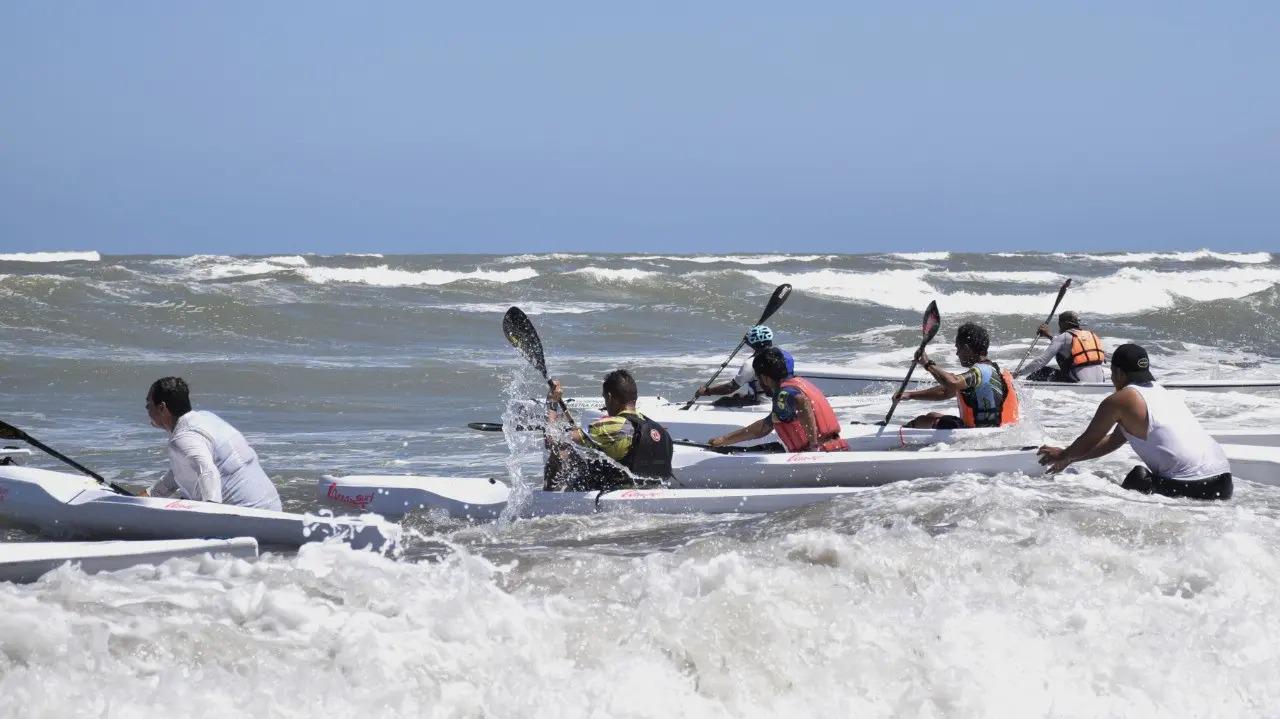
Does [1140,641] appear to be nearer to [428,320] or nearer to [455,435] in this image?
[455,435]

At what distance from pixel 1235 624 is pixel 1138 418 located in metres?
1.91

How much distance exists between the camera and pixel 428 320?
25609mm

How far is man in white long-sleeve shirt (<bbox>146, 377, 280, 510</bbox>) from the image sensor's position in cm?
637

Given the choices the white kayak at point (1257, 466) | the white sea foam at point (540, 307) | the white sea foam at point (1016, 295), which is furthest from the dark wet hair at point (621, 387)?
the white sea foam at point (1016, 295)

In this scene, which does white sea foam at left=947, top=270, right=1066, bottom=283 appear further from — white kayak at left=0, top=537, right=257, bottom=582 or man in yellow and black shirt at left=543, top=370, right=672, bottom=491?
white kayak at left=0, top=537, right=257, bottom=582

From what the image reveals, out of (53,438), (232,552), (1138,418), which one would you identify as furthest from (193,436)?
(53,438)

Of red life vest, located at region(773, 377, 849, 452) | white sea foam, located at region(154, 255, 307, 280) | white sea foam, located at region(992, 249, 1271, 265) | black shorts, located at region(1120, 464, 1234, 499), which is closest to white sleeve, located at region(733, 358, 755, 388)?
red life vest, located at region(773, 377, 849, 452)

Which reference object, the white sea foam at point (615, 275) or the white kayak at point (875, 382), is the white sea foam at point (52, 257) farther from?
the white kayak at point (875, 382)

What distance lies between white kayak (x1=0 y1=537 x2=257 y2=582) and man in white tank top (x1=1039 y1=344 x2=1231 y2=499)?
4354 mm

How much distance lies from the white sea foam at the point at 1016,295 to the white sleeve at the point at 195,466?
91.4 ft

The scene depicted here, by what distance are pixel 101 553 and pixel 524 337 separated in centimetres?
373

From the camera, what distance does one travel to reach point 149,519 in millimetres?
6559

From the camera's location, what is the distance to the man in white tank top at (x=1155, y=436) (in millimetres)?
7043

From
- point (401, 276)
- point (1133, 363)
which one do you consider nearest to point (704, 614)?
point (1133, 363)
